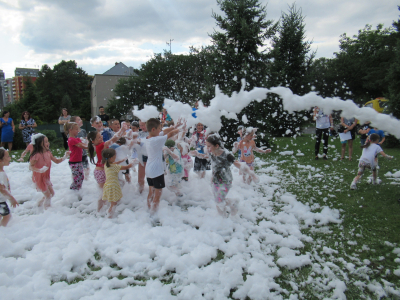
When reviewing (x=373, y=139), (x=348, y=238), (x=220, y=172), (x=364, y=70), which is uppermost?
(x=364, y=70)

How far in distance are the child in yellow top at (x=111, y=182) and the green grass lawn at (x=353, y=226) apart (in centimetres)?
297

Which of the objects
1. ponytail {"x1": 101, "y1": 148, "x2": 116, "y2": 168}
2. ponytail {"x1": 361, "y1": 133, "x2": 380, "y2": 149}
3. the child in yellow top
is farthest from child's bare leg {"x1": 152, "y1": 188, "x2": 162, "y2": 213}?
ponytail {"x1": 361, "y1": 133, "x2": 380, "y2": 149}

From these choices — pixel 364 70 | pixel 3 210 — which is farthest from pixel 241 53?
pixel 364 70

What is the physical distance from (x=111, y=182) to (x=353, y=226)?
4143mm

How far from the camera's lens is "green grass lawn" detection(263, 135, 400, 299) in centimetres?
303

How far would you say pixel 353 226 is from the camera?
418 centimetres

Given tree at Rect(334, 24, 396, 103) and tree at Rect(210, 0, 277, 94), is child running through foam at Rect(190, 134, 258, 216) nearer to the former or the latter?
tree at Rect(210, 0, 277, 94)

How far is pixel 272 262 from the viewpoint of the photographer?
3312 mm

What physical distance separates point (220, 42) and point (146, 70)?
63.2ft

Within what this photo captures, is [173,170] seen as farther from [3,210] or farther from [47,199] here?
[3,210]

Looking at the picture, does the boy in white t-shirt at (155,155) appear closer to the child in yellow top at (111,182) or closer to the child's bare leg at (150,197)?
the child's bare leg at (150,197)

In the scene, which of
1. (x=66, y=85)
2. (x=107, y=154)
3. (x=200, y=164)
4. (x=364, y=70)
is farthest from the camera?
(x=66, y=85)

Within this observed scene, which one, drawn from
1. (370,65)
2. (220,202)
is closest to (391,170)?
(220,202)

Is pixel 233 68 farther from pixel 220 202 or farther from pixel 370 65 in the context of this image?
pixel 370 65
